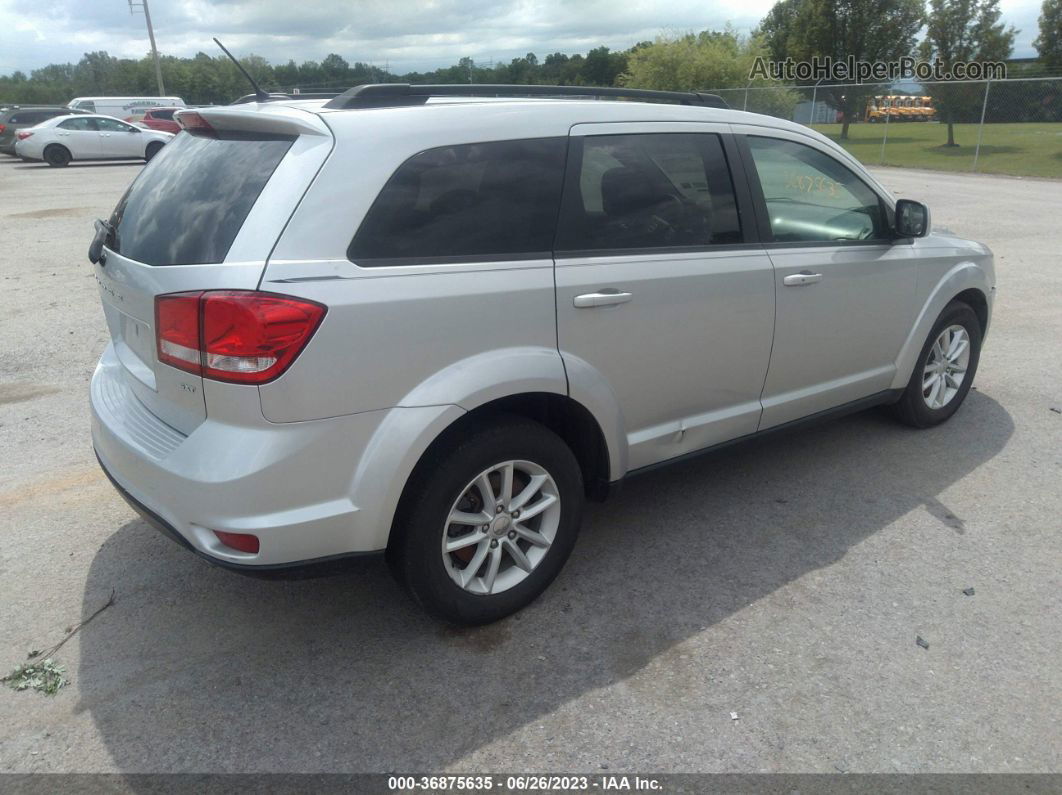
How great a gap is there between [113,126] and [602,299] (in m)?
27.0

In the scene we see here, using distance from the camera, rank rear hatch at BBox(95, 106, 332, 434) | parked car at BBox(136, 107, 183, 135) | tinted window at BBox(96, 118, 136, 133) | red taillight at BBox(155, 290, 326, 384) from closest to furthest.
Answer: red taillight at BBox(155, 290, 326, 384) < rear hatch at BBox(95, 106, 332, 434) < tinted window at BBox(96, 118, 136, 133) < parked car at BBox(136, 107, 183, 135)

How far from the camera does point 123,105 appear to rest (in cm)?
A: 3256

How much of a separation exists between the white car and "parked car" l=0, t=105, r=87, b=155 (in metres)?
1.68

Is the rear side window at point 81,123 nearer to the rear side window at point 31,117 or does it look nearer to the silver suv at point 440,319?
the rear side window at point 31,117

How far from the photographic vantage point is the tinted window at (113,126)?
25.5 metres

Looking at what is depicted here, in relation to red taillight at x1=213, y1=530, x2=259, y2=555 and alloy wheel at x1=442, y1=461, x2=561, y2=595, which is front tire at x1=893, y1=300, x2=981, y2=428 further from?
red taillight at x1=213, y1=530, x2=259, y2=555

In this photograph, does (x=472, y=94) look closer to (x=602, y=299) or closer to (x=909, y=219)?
(x=602, y=299)

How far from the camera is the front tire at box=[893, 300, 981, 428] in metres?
4.88

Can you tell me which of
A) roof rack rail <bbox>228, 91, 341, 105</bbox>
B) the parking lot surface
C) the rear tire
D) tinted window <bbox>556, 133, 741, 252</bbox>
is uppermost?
roof rack rail <bbox>228, 91, 341, 105</bbox>

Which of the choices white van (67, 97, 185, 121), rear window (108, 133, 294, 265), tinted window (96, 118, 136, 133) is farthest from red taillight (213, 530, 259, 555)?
white van (67, 97, 185, 121)

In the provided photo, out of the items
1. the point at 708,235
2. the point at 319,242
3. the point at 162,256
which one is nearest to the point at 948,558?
the point at 708,235

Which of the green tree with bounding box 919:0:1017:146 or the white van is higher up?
the green tree with bounding box 919:0:1017:146

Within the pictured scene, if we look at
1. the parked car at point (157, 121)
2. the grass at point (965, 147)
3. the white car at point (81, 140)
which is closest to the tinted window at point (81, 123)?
the white car at point (81, 140)

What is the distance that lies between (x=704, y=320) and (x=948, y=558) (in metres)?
1.49
